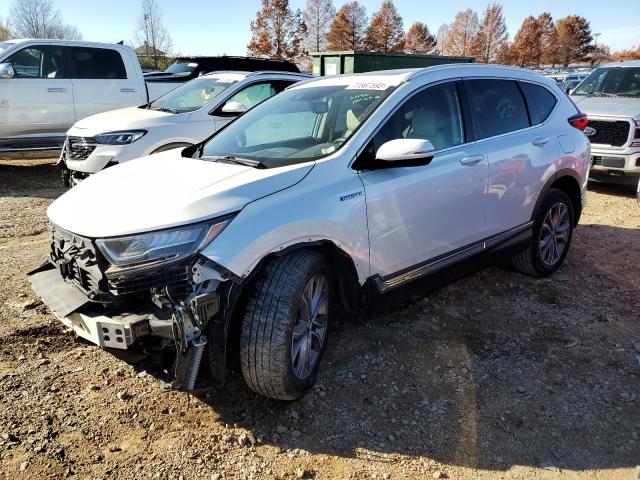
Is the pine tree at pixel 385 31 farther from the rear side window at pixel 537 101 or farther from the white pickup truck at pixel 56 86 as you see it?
the rear side window at pixel 537 101

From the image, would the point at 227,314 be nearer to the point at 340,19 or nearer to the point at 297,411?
the point at 297,411

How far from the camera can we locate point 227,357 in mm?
2887

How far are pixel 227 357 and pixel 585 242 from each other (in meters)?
4.68

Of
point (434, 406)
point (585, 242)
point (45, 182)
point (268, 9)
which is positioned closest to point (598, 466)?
point (434, 406)

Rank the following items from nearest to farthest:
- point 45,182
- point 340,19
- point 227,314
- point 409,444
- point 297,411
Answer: point 227,314 → point 409,444 → point 297,411 → point 45,182 → point 340,19

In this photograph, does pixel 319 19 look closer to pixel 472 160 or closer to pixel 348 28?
pixel 348 28

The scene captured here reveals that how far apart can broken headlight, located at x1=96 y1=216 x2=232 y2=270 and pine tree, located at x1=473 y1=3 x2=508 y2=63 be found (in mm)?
55540

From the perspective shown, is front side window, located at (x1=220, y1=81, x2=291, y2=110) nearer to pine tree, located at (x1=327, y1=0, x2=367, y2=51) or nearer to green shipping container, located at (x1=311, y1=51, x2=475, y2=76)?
green shipping container, located at (x1=311, y1=51, x2=475, y2=76)

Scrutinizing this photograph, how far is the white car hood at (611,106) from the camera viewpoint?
829 centimetres

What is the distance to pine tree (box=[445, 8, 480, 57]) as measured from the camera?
5369 cm

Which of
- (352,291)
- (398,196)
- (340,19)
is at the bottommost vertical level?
(352,291)

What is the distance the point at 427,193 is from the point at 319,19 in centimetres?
4171

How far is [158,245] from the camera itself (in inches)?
101

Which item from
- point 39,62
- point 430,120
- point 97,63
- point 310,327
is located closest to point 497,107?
point 430,120
